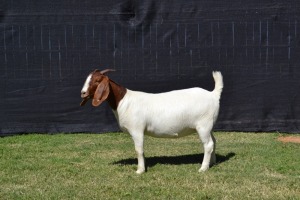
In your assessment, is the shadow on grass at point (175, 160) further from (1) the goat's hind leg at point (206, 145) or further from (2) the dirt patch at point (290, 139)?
(2) the dirt patch at point (290, 139)

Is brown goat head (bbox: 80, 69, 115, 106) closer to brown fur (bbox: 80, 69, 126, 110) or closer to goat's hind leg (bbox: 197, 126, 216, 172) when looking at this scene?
brown fur (bbox: 80, 69, 126, 110)

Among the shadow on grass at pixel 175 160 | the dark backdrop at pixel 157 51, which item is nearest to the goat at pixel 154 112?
the shadow on grass at pixel 175 160

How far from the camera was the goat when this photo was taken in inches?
278

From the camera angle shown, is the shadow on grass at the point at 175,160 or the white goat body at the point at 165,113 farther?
the shadow on grass at the point at 175,160

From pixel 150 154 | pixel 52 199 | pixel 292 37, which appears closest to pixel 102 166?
pixel 150 154

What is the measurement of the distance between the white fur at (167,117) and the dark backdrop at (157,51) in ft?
9.31

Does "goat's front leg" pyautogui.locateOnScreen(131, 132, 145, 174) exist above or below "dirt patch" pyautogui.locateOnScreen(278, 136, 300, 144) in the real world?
above

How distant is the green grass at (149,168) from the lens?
6.19 metres

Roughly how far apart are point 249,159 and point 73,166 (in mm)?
2416

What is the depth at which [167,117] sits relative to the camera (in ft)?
23.2

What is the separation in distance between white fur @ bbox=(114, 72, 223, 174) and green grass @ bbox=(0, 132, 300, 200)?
43cm

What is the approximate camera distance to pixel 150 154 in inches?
329

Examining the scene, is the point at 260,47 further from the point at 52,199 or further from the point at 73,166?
the point at 52,199

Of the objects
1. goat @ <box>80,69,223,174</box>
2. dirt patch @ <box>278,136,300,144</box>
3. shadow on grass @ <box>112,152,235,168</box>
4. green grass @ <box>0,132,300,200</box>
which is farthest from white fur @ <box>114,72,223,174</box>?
dirt patch @ <box>278,136,300,144</box>
